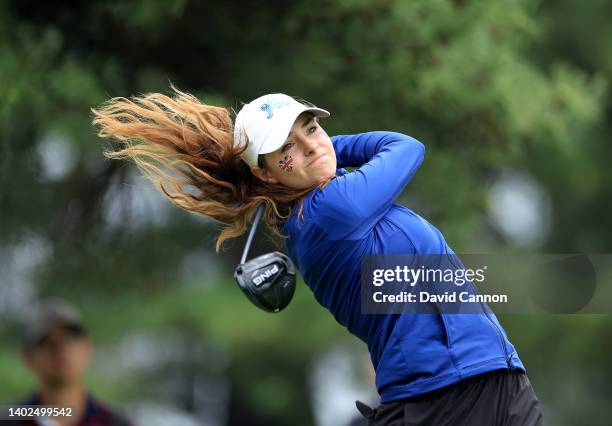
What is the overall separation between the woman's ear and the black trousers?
912mm

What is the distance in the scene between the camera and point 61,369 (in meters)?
6.30

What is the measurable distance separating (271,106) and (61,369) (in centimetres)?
289

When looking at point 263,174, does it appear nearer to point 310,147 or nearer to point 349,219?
point 310,147

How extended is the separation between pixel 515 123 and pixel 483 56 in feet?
1.77

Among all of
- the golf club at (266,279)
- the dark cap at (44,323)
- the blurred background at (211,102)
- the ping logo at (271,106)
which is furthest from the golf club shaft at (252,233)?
the dark cap at (44,323)

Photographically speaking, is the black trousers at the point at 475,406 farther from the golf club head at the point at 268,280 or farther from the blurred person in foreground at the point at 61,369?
the blurred person in foreground at the point at 61,369

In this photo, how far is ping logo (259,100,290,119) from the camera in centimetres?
396

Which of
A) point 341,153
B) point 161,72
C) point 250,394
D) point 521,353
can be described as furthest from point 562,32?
point 341,153

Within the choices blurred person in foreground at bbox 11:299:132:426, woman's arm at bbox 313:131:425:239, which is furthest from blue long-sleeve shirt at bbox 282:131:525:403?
blurred person in foreground at bbox 11:299:132:426

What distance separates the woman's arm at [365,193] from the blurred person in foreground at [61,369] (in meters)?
2.72

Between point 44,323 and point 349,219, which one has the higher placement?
point 349,219

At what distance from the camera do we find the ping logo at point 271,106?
3.96 meters

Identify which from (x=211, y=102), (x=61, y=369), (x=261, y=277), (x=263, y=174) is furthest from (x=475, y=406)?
(x=211, y=102)

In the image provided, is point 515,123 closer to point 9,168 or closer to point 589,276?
point 589,276
